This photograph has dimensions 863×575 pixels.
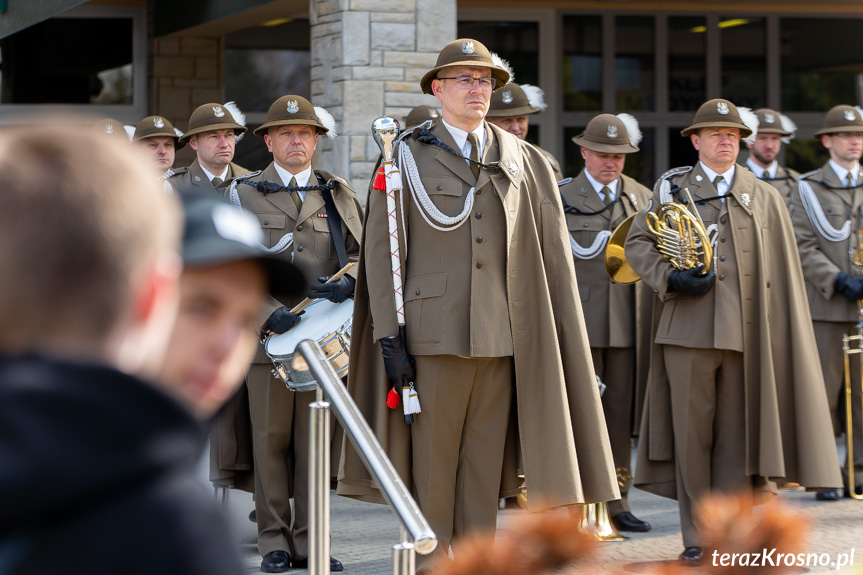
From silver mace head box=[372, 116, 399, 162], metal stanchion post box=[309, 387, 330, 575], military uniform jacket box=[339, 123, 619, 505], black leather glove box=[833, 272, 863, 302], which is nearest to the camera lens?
metal stanchion post box=[309, 387, 330, 575]

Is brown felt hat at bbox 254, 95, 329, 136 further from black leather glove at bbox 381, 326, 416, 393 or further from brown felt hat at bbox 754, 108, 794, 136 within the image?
brown felt hat at bbox 754, 108, 794, 136

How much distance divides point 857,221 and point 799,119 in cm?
557

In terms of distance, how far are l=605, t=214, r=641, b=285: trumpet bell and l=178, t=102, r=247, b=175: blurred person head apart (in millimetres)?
2190

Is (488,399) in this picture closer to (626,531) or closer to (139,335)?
(626,531)

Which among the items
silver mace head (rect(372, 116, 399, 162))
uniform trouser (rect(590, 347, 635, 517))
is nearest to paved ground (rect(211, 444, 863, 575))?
uniform trouser (rect(590, 347, 635, 517))

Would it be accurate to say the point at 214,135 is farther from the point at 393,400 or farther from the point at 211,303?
the point at 211,303

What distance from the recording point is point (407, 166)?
17.8 feet

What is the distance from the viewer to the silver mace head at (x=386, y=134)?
5.40m

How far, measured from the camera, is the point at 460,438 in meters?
5.38

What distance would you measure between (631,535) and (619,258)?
57.4 inches

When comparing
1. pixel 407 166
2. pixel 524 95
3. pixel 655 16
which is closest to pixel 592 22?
pixel 655 16

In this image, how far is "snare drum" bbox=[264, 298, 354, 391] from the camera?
5.72m

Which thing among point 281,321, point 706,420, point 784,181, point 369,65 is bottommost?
point 706,420

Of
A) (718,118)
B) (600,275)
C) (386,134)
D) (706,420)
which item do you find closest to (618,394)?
(600,275)
